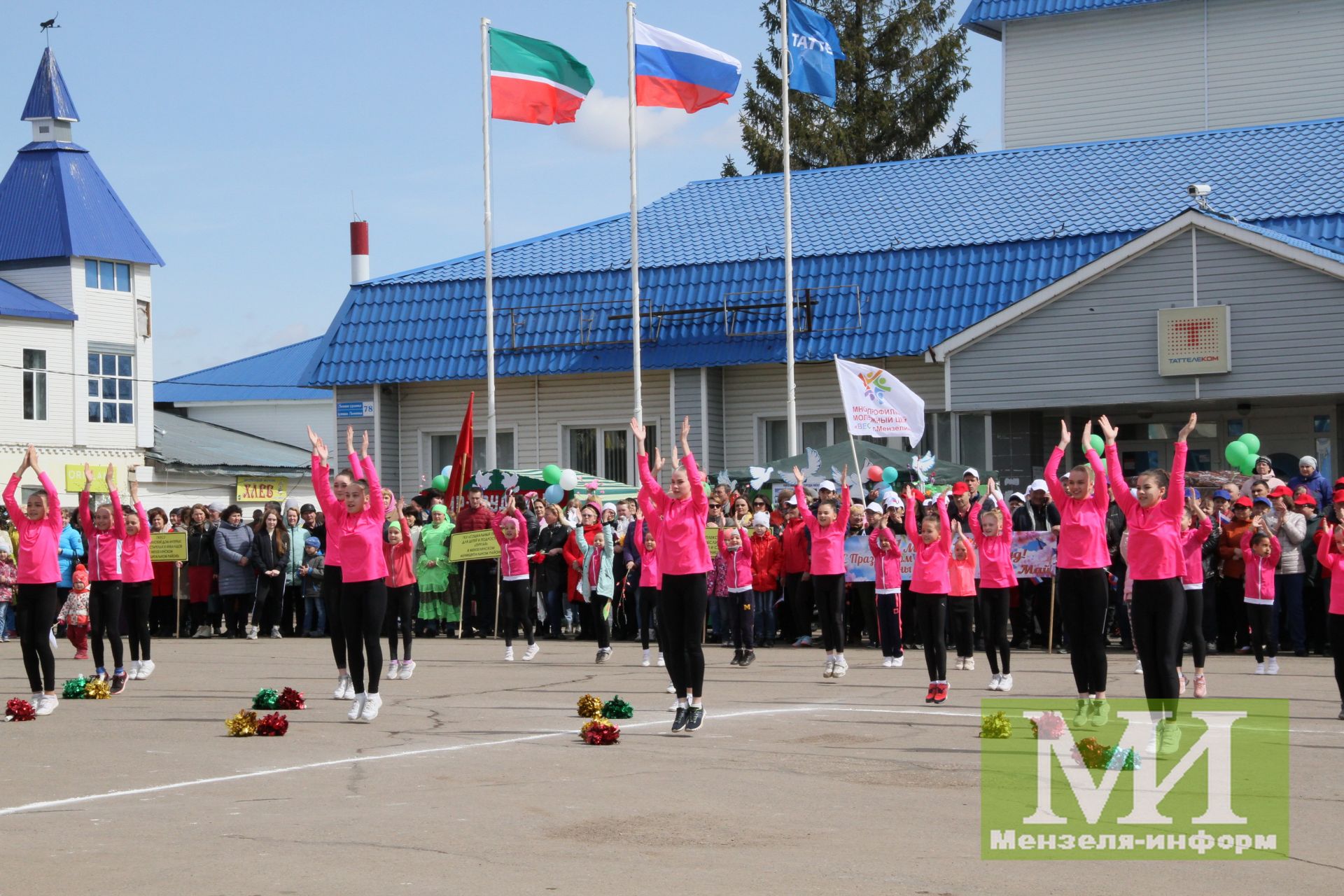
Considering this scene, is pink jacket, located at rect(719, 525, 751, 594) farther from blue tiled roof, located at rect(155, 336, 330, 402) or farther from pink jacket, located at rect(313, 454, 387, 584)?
blue tiled roof, located at rect(155, 336, 330, 402)

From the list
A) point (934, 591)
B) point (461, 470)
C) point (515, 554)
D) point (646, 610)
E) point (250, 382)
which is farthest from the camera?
point (250, 382)

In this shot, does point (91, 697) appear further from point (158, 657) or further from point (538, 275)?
point (538, 275)

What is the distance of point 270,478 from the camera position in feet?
184

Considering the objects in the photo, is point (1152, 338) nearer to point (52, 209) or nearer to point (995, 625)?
point (995, 625)

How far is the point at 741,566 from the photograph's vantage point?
18953mm

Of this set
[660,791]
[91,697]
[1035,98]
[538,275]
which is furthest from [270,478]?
[660,791]

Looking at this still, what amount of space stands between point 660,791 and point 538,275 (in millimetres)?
24346

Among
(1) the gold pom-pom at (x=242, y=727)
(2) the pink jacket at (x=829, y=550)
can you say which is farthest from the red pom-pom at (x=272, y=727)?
(2) the pink jacket at (x=829, y=550)

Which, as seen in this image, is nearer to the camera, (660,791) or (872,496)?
(660,791)

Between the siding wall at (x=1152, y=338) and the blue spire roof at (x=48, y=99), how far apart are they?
3377cm

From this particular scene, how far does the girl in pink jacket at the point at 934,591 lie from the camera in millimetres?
14328

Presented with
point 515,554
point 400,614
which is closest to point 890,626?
point 515,554

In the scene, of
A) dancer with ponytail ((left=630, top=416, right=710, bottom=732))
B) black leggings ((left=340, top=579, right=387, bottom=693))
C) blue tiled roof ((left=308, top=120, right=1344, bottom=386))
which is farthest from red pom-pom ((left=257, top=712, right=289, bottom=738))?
blue tiled roof ((left=308, top=120, right=1344, bottom=386))

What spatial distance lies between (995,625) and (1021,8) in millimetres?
26102
